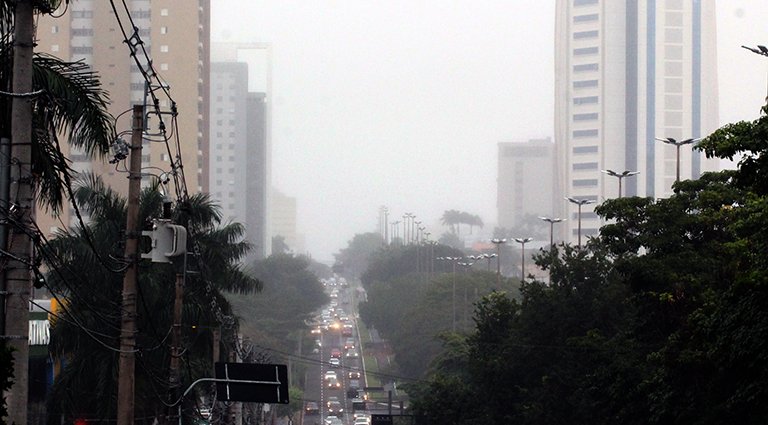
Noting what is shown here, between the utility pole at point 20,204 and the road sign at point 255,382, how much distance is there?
1544 centimetres

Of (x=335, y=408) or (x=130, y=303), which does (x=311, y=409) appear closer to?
(x=335, y=408)

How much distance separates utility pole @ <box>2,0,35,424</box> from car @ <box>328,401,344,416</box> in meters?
92.8

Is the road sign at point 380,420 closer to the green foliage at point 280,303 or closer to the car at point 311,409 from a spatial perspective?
the car at point 311,409

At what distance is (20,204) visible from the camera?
16.0 meters

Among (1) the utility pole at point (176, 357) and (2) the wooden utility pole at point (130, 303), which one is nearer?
(2) the wooden utility pole at point (130, 303)

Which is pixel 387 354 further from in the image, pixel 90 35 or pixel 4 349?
pixel 4 349

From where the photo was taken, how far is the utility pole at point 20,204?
15742 millimetres

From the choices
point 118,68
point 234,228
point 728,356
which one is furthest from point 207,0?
point 728,356

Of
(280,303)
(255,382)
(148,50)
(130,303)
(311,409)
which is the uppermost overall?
(148,50)

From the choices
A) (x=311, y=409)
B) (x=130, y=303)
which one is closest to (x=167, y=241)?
(x=130, y=303)

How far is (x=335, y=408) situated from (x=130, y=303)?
88476 mm

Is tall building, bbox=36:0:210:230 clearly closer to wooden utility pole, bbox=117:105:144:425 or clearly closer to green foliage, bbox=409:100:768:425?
green foliage, bbox=409:100:768:425

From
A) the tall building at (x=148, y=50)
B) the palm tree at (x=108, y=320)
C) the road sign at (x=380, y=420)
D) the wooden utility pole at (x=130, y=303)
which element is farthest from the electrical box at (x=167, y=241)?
the tall building at (x=148, y=50)

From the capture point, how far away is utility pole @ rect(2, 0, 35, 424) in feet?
51.6
